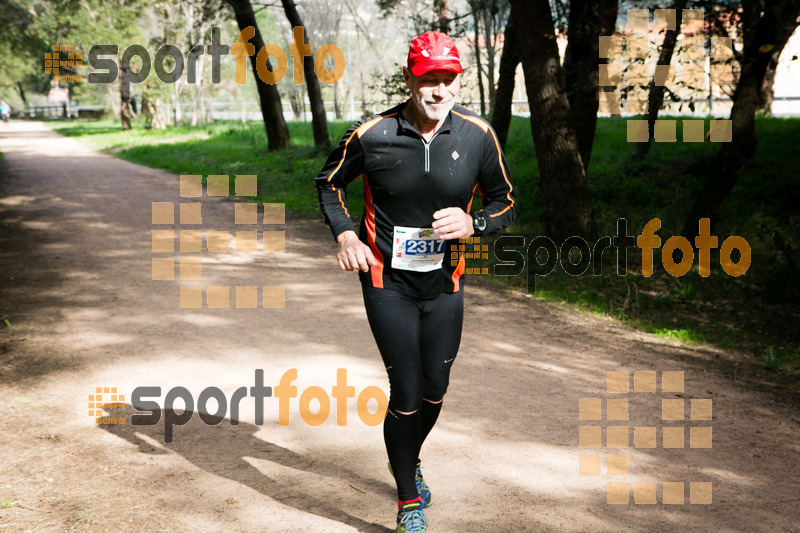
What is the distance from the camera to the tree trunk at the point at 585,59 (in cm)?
1084

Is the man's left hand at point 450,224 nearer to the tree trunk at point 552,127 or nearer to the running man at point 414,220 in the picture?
the running man at point 414,220

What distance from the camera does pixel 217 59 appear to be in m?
37.7

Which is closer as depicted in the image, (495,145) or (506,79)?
(495,145)

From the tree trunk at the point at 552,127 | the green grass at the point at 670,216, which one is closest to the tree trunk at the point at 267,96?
the green grass at the point at 670,216

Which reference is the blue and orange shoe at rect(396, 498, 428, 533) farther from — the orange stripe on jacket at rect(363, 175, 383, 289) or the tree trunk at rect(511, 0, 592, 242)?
Result: the tree trunk at rect(511, 0, 592, 242)

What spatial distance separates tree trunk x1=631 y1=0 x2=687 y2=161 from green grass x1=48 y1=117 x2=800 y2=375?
1.09ft

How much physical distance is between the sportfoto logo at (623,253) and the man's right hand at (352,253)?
21.3ft

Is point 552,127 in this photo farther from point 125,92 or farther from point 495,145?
point 125,92

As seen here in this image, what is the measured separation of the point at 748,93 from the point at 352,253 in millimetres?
8084

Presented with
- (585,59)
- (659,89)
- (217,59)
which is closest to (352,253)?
(659,89)

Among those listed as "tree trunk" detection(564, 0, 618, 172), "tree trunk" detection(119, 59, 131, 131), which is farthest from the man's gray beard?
"tree trunk" detection(119, 59, 131, 131)

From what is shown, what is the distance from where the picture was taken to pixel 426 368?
12.3 ft

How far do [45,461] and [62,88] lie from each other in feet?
281

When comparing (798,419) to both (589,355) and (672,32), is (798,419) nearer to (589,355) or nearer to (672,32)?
(589,355)
